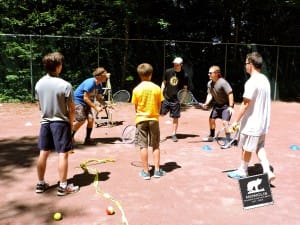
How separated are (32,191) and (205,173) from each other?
2.80m

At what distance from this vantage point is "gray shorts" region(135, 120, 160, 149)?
5.82 metres

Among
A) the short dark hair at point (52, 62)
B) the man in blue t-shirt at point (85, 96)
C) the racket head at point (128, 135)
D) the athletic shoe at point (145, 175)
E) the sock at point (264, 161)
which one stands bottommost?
the athletic shoe at point (145, 175)

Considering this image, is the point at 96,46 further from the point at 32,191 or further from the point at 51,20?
the point at 32,191

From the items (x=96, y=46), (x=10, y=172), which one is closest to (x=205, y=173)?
(x=10, y=172)

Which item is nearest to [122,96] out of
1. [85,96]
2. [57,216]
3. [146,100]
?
[85,96]

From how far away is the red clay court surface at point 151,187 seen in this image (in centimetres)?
462

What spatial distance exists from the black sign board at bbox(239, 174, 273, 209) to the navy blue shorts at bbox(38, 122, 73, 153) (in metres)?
2.40

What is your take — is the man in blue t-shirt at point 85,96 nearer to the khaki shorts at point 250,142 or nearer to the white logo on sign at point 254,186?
the khaki shorts at point 250,142

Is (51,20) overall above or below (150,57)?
above

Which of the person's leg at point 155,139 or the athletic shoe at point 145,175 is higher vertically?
the person's leg at point 155,139

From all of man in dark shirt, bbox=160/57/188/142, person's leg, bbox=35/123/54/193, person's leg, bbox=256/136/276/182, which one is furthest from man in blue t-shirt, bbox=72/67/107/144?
person's leg, bbox=256/136/276/182

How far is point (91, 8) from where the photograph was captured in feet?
58.0

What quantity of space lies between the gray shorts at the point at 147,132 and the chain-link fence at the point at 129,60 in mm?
10534

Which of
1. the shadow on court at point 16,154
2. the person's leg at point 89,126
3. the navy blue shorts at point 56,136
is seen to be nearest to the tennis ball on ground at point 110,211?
the navy blue shorts at point 56,136
